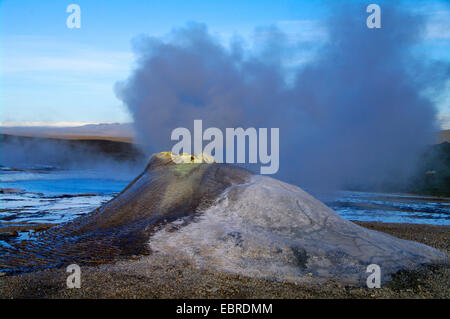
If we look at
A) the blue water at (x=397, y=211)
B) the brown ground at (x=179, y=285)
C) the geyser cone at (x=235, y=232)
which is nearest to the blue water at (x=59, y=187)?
the blue water at (x=397, y=211)

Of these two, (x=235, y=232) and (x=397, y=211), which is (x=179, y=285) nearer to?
(x=235, y=232)

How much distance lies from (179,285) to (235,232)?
140 cm

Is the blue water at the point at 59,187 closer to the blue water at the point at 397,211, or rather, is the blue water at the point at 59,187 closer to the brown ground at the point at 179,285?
the blue water at the point at 397,211

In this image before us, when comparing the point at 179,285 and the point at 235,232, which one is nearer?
the point at 179,285

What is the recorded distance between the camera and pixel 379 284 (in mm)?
3713

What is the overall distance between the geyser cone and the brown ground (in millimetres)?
229

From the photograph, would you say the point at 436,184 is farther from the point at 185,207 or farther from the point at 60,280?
the point at 60,280

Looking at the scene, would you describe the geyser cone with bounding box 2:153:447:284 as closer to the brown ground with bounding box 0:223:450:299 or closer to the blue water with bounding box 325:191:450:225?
the brown ground with bounding box 0:223:450:299

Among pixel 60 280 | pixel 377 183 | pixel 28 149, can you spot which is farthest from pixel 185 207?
pixel 28 149

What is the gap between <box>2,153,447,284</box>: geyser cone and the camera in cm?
421

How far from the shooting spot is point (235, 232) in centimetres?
481

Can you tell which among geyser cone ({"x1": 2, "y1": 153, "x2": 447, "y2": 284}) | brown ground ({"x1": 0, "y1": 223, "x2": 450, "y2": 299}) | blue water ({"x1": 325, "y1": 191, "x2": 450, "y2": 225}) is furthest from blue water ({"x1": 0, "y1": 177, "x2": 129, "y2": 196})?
brown ground ({"x1": 0, "y1": 223, "x2": 450, "y2": 299})

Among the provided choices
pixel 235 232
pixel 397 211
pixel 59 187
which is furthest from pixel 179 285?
pixel 59 187

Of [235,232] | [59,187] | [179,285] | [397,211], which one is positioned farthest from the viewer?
[59,187]
